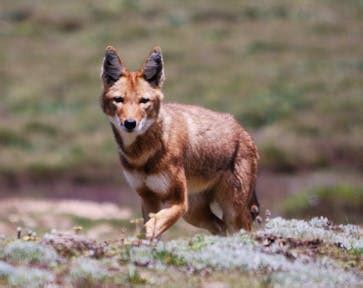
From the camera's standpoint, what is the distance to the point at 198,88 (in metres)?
44.4

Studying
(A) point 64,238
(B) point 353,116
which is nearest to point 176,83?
(B) point 353,116

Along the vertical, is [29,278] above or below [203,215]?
above

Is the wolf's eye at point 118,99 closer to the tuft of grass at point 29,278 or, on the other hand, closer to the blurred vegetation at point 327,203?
the tuft of grass at point 29,278

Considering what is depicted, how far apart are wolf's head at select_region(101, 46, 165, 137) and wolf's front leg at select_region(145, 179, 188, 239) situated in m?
0.70

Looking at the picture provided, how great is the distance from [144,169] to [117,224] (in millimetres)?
15016

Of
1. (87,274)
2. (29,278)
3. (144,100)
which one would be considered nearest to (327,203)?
(144,100)

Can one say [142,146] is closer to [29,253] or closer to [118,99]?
[118,99]

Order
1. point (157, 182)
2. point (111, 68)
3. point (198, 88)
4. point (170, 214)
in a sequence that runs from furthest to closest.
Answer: point (198, 88), point (111, 68), point (157, 182), point (170, 214)

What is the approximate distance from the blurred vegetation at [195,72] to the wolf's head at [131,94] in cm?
2102

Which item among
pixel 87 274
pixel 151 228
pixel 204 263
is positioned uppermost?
pixel 87 274

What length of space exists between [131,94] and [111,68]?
17.4 inches

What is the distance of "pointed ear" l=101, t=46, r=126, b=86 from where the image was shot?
12500 mm

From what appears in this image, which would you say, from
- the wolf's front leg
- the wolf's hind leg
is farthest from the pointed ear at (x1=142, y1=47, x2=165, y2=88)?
the wolf's hind leg

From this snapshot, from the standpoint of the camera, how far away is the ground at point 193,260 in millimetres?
9156
